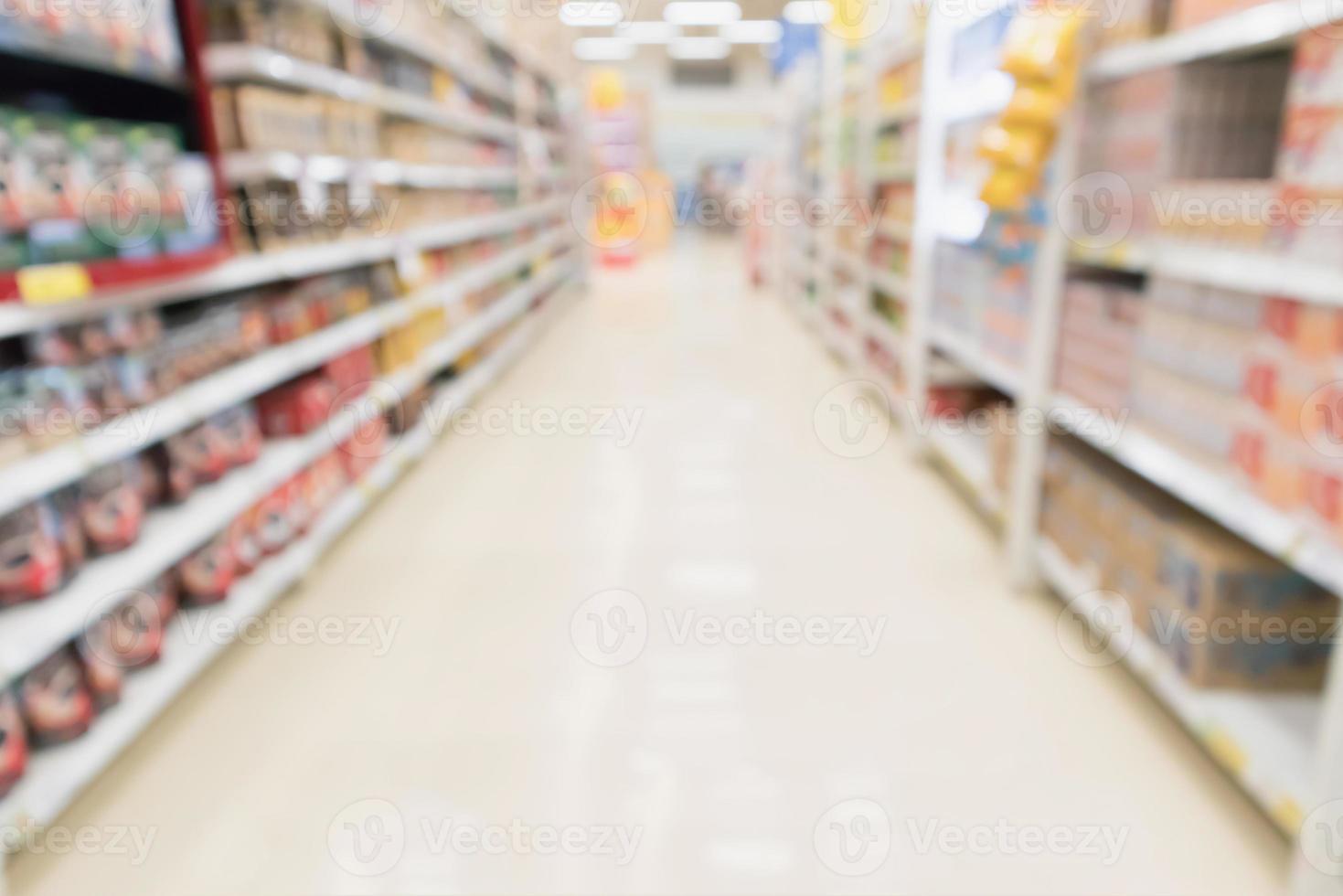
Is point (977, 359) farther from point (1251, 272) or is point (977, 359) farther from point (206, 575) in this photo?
point (206, 575)

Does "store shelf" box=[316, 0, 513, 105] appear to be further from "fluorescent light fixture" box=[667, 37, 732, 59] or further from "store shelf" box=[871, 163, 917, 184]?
"fluorescent light fixture" box=[667, 37, 732, 59]

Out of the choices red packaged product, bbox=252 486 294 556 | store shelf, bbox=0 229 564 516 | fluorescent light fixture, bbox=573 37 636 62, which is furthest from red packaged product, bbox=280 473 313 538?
fluorescent light fixture, bbox=573 37 636 62

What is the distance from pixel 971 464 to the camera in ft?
10.5

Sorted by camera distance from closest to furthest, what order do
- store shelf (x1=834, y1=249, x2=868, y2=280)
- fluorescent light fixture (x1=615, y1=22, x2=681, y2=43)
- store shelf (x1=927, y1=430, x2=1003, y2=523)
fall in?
store shelf (x1=927, y1=430, x2=1003, y2=523) < store shelf (x1=834, y1=249, x2=868, y2=280) < fluorescent light fixture (x1=615, y1=22, x2=681, y2=43)

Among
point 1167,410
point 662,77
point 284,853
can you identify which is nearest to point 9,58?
point 284,853

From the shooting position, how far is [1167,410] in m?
1.95

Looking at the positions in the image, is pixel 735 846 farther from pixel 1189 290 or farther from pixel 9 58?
pixel 9 58

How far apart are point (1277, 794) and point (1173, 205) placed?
119 centimetres

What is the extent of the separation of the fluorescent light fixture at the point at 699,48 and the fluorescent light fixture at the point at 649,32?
471 mm

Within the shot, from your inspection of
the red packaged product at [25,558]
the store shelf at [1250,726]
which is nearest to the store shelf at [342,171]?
the red packaged product at [25,558]

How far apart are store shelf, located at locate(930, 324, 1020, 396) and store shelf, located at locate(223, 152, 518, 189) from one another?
2.33 meters

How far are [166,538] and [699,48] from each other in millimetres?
16680

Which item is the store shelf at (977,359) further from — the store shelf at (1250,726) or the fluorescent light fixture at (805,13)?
the fluorescent light fixture at (805,13)

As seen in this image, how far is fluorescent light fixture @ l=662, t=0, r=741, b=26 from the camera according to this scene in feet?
38.5
